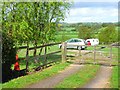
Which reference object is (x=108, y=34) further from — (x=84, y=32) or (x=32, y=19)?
(x=32, y=19)

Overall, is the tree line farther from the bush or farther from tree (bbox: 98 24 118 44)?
tree (bbox: 98 24 118 44)

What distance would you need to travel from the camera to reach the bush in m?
10.7

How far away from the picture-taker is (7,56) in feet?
35.5

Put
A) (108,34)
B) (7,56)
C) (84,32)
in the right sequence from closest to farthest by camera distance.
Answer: (7,56) → (108,34) → (84,32)

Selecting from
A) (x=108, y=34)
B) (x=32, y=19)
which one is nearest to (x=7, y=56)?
(x=32, y=19)

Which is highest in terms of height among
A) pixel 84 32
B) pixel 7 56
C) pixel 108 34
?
pixel 84 32

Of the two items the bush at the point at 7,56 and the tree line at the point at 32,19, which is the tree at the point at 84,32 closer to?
the tree line at the point at 32,19

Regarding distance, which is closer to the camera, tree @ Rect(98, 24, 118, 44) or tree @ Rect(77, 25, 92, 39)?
tree @ Rect(98, 24, 118, 44)

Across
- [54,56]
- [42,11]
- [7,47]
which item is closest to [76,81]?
[7,47]

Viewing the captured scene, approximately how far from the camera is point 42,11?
55.6 feet

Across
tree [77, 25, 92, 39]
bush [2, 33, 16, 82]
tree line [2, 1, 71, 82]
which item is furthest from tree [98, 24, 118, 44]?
bush [2, 33, 16, 82]

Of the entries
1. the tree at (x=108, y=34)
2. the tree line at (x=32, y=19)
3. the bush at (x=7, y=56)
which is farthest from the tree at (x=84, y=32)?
the bush at (x=7, y=56)

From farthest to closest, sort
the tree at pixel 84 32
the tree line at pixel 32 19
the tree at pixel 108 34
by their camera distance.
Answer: the tree at pixel 84 32 → the tree at pixel 108 34 → the tree line at pixel 32 19

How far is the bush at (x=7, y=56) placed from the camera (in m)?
10.7
